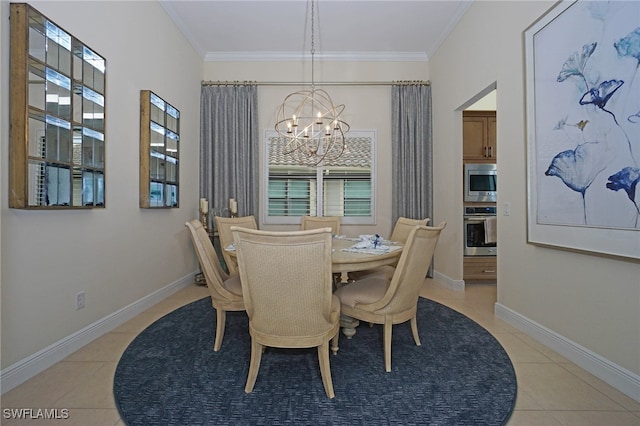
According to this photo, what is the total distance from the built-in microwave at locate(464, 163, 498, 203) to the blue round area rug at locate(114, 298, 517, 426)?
1998 millimetres

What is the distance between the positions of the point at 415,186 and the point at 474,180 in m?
0.76

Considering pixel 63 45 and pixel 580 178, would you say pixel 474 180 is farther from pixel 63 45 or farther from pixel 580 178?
pixel 63 45

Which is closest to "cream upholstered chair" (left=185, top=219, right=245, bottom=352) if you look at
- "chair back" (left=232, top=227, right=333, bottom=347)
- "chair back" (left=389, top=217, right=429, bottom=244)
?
"chair back" (left=232, top=227, right=333, bottom=347)

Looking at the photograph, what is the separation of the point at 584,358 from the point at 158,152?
396 cm

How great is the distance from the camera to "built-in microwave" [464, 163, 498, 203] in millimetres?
3830

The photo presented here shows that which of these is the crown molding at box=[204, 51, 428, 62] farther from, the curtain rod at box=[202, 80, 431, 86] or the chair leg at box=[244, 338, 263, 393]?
the chair leg at box=[244, 338, 263, 393]

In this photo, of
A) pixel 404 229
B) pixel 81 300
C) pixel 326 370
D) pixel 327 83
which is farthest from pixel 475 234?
pixel 81 300

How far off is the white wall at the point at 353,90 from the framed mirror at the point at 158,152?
1.25 meters

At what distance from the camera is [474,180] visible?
12.6 feet

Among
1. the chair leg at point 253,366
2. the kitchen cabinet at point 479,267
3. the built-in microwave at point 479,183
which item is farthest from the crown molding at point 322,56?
the chair leg at point 253,366

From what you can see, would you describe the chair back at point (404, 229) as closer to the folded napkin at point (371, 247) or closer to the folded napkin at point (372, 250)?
the folded napkin at point (371, 247)

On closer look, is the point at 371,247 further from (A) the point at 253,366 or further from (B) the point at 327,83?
(B) the point at 327,83

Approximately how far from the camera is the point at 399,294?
181 cm

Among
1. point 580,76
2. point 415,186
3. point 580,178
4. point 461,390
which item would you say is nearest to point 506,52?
point 580,76
